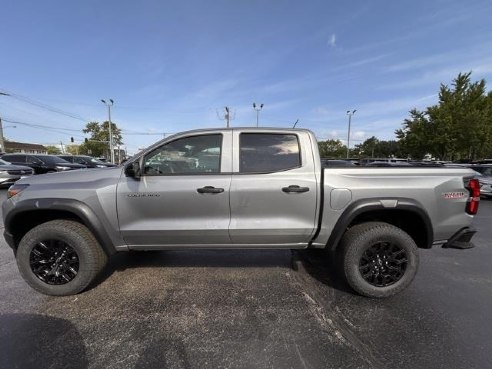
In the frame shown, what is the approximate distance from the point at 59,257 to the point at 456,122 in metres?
31.7

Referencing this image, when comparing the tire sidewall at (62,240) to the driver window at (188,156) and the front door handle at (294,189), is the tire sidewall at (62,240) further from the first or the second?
the front door handle at (294,189)

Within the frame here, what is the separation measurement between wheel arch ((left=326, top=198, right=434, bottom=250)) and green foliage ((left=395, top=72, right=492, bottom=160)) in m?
28.1

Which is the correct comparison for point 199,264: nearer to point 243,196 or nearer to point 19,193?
point 243,196

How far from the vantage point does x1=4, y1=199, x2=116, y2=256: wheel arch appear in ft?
11.3

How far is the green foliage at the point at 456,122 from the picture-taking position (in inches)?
1042

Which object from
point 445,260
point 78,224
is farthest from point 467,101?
point 78,224

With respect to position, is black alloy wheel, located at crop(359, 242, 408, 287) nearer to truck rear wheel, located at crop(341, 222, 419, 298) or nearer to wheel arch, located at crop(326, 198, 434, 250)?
truck rear wheel, located at crop(341, 222, 419, 298)

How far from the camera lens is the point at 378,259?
359 centimetres

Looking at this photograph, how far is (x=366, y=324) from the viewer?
10.1ft

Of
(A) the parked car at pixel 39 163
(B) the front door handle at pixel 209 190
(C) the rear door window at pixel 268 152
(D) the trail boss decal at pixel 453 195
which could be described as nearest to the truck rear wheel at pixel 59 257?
(B) the front door handle at pixel 209 190

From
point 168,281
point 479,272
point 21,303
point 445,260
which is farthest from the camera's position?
point 445,260

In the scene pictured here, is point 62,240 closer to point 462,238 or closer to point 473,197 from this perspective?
point 462,238

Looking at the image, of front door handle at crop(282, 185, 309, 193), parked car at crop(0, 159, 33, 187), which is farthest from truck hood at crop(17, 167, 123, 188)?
parked car at crop(0, 159, 33, 187)

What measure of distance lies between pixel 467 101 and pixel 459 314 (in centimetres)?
3165
